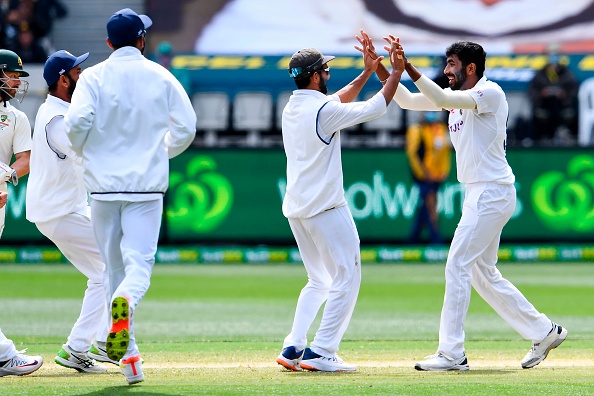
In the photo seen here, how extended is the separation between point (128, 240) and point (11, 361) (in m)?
1.28

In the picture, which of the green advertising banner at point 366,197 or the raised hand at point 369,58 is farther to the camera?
the green advertising banner at point 366,197

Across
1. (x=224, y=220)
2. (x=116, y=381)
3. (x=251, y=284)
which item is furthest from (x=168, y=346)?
(x=224, y=220)

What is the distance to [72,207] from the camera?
7773mm

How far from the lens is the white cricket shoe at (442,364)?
25.2 ft

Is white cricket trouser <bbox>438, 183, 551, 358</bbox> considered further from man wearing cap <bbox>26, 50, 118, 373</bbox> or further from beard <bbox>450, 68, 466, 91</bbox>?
man wearing cap <bbox>26, 50, 118, 373</bbox>

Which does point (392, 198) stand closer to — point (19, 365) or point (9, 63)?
point (9, 63)

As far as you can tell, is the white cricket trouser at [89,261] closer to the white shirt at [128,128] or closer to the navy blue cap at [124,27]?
the white shirt at [128,128]

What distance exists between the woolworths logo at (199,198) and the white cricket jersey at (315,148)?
9.14 metres

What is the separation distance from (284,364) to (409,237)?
378 inches

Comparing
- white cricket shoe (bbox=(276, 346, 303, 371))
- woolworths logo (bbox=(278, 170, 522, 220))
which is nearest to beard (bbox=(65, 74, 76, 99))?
white cricket shoe (bbox=(276, 346, 303, 371))

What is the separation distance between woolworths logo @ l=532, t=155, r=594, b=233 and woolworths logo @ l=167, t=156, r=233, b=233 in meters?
4.47

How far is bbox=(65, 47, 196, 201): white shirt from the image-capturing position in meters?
6.81

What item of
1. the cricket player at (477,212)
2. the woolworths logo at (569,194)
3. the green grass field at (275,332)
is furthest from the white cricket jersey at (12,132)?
the woolworths logo at (569,194)

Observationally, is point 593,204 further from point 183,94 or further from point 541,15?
point 183,94
